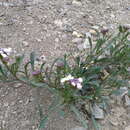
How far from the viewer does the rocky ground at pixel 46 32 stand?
181 centimetres

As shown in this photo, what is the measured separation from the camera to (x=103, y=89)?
188cm

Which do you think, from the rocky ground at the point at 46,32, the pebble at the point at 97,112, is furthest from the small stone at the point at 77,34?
the pebble at the point at 97,112

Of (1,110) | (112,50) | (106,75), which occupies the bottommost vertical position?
(1,110)

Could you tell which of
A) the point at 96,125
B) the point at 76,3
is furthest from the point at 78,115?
the point at 76,3

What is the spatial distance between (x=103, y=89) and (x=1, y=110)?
679 millimetres

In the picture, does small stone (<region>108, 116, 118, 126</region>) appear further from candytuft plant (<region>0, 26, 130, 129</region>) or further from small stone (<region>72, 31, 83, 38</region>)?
small stone (<region>72, 31, 83, 38</region>)

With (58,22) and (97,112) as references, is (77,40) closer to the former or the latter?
(58,22)

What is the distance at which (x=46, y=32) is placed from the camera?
8.09 feet

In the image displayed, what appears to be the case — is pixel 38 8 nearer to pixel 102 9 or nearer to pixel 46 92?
pixel 102 9

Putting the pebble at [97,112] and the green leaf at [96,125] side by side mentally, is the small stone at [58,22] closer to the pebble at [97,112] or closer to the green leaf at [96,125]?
the pebble at [97,112]

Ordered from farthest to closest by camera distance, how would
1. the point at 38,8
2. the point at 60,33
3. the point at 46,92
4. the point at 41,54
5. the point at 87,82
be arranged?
the point at 38,8
the point at 60,33
the point at 41,54
the point at 46,92
the point at 87,82

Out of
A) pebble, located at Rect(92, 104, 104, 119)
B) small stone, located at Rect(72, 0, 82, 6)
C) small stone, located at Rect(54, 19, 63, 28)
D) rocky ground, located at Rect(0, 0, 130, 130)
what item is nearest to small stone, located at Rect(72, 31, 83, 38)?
rocky ground, located at Rect(0, 0, 130, 130)

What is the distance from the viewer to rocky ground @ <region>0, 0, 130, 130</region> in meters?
1.81

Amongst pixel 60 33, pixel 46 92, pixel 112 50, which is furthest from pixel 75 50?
pixel 46 92
